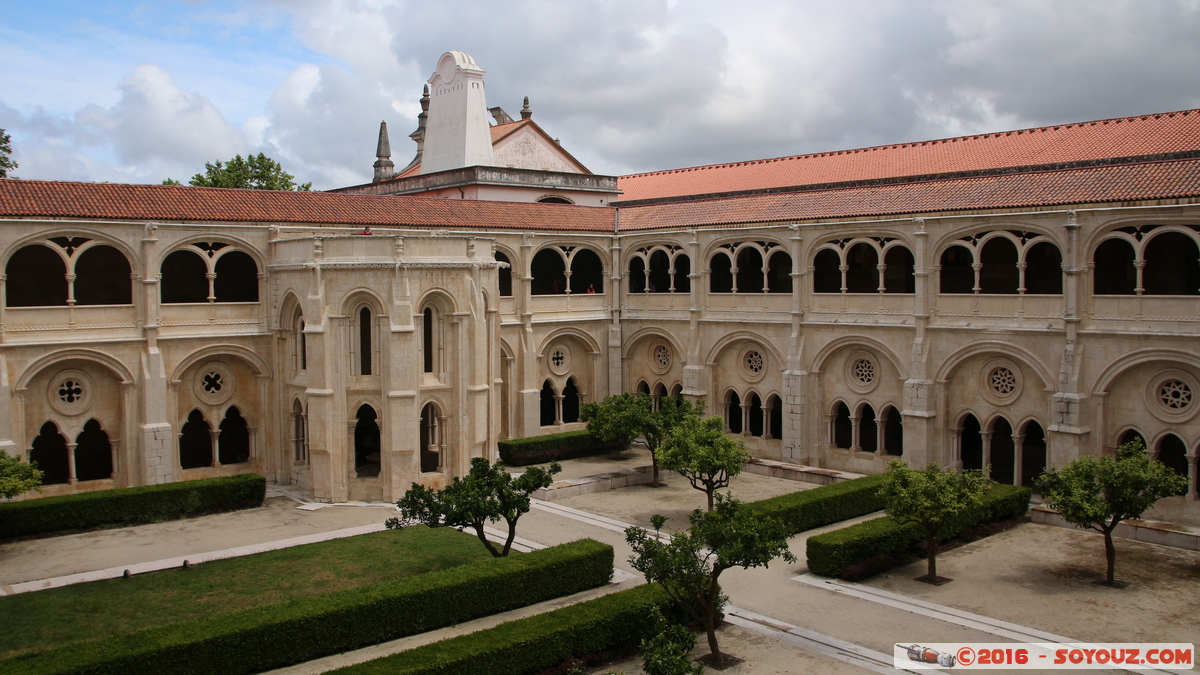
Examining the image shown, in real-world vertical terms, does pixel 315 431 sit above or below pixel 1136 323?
below

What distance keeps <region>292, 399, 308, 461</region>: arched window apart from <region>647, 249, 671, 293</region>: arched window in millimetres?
17244

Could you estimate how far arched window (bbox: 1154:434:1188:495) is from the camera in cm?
2877

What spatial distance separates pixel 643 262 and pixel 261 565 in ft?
81.8

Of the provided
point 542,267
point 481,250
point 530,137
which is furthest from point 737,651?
point 530,137

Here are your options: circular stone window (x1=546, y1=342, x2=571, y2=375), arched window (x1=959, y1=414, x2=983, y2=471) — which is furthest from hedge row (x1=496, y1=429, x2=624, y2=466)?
arched window (x1=959, y1=414, x2=983, y2=471)

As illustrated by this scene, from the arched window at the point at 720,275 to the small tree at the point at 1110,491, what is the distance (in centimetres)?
1926

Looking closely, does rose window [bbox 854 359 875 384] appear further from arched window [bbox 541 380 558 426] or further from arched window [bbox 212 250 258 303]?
arched window [bbox 212 250 258 303]

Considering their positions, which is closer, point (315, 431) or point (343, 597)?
point (343, 597)

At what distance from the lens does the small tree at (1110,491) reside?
2331 cm

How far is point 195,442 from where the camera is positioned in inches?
1409

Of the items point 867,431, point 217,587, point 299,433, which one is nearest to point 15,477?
point 217,587

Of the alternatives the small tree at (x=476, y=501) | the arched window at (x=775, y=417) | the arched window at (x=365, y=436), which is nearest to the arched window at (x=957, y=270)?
the arched window at (x=775, y=417)

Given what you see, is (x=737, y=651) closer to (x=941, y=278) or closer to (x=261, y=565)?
(x=261, y=565)

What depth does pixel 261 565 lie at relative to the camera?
25.0 m
